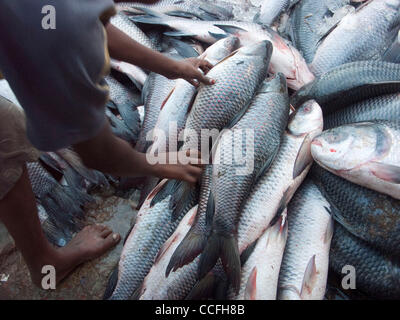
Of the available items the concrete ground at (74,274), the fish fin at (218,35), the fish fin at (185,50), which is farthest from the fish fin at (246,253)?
the fish fin at (218,35)

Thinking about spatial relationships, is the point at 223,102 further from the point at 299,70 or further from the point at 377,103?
the point at 377,103

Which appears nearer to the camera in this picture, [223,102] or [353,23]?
[223,102]

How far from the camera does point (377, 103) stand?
2193 millimetres

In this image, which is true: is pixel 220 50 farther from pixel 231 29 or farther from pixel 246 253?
pixel 246 253

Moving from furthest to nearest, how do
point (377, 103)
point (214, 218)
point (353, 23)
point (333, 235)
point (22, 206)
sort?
point (353, 23), point (377, 103), point (333, 235), point (214, 218), point (22, 206)

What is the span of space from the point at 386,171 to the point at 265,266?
2.69 feet

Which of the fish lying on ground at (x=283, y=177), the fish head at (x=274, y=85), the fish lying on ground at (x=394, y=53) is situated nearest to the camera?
the fish lying on ground at (x=283, y=177)

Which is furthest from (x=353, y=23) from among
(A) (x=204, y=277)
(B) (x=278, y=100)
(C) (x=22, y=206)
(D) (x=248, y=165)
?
(C) (x=22, y=206)

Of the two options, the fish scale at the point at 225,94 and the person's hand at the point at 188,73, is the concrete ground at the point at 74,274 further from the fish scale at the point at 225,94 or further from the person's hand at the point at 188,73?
the person's hand at the point at 188,73

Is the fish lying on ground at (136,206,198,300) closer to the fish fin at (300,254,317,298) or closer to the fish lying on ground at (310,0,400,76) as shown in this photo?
the fish fin at (300,254,317,298)

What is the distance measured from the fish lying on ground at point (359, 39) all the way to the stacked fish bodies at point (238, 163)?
0.72 m

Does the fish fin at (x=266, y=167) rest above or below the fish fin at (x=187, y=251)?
above

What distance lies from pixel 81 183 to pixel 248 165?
124 centimetres

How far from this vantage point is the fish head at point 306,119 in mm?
2174
